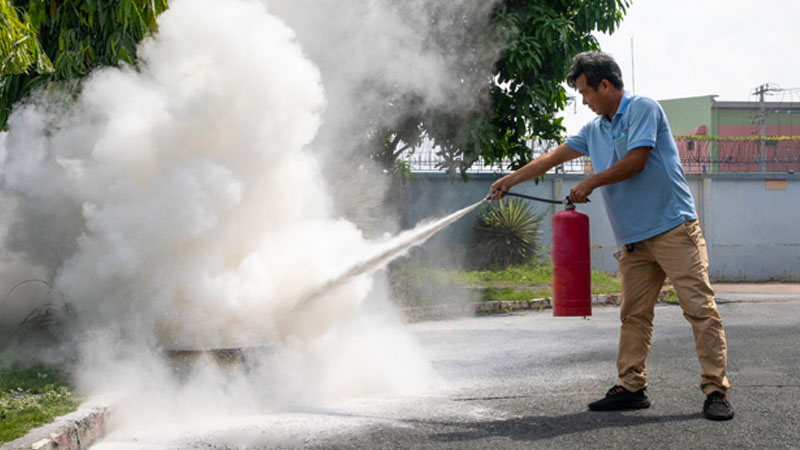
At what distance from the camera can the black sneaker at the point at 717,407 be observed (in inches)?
142

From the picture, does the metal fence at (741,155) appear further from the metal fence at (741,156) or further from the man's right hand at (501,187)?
the man's right hand at (501,187)

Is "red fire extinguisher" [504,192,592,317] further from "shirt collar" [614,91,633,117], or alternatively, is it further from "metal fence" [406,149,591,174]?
"metal fence" [406,149,591,174]

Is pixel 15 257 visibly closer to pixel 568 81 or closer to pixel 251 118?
pixel 251 118

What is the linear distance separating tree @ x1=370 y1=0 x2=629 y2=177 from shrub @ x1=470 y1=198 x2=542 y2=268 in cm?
377

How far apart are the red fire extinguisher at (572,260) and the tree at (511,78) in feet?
18.1

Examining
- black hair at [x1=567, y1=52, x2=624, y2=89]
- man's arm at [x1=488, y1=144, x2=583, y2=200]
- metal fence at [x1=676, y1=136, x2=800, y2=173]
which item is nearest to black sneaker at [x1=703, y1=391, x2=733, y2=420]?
man's arm at [x1=488, y1=144, x2=583, y2=200]

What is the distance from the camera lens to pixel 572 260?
4.29 m

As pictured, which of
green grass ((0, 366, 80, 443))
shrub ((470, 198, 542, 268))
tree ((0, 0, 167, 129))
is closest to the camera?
green grass ((0, 366, 80, 443))

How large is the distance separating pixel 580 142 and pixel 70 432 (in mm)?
2932

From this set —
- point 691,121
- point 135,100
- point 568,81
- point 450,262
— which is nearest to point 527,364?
point 568,81

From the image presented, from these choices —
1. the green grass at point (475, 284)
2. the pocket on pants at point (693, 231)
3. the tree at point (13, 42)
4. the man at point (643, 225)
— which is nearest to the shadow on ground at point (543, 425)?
the man at point (643, 225)

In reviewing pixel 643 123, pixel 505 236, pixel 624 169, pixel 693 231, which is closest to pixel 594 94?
pixel 643 123

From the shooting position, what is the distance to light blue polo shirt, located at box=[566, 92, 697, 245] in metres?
3.82

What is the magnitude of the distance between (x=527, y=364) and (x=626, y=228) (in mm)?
1799
